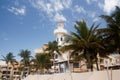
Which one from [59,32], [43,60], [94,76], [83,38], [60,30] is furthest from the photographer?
[60,30]

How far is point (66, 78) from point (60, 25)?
51.5 meters

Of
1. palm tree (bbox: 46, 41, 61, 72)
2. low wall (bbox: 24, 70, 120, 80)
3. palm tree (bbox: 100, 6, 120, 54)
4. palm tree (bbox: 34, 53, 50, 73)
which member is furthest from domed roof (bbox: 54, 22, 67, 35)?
palm tree (bbox: 100, 6, 120, 54)

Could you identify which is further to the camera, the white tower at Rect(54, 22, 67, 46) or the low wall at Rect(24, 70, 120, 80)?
the white tower at Rect(54, 22, 67, 46)

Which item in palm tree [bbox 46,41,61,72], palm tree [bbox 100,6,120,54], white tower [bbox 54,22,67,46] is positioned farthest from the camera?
white tower [bbox 54,22,67,46]

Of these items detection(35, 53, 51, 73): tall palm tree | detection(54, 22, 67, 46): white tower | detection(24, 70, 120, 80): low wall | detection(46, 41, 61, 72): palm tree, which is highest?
detection(54, 22, 67, 46): white tower

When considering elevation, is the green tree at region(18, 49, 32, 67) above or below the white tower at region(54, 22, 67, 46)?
Answer: below

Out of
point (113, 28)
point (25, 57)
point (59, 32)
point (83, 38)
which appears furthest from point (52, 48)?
point (113, 28)

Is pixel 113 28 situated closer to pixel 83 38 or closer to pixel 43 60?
pixel 83 38

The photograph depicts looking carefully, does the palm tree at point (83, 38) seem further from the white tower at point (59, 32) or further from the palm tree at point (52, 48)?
the white tower at point (59, 32)

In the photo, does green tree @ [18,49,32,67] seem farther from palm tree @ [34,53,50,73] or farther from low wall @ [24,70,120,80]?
low wall @ [24,70,120,80]

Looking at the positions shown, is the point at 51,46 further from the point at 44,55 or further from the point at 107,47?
the point at 107,47

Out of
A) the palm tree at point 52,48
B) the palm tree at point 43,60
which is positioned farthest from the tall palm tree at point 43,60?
the palm tree at point 52,48

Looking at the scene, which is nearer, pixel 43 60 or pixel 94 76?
pixel 94 76

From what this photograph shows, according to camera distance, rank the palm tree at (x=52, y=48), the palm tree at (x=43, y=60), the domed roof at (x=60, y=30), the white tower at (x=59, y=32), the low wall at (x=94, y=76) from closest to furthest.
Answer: the low wall at (x=94, y=76), the palm tree at (x=52, y=48), the palm tree at (x=43, y=60), the white tower at (x=59, y=32), the domed roof at (x=60, y=30)
